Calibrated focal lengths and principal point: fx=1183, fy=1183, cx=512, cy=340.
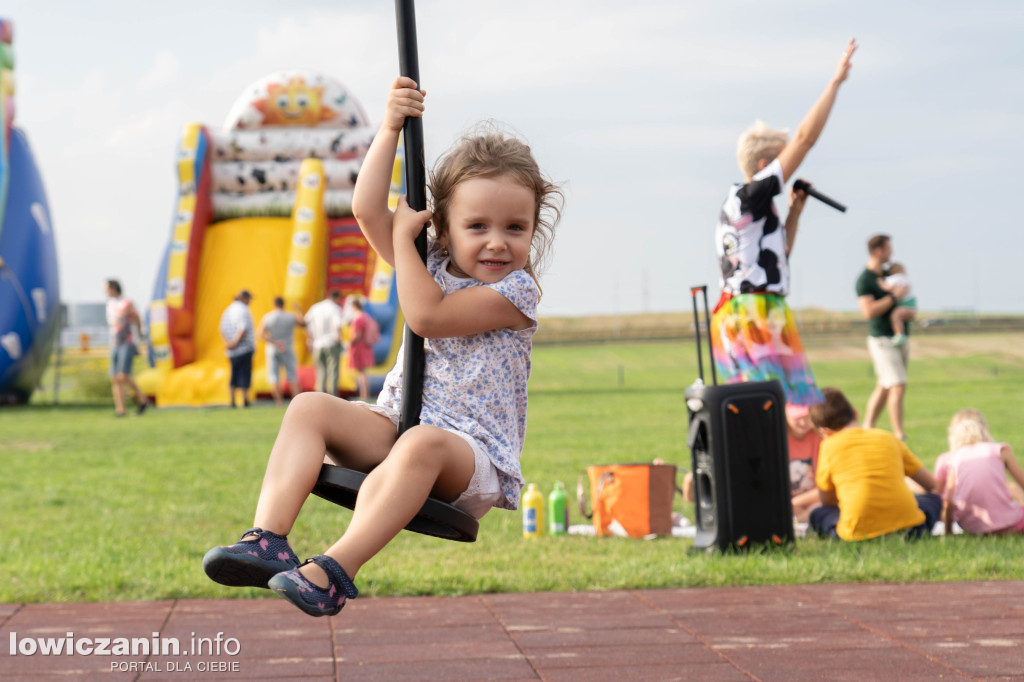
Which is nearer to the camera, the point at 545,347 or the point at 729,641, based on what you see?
the point at 729,641

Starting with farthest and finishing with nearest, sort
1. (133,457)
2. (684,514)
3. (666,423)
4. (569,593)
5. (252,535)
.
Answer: (666,423), (133,457), (684,514), (569,593), (252,535)

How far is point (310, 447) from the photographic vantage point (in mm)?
2439

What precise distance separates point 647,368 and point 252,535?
3030cm

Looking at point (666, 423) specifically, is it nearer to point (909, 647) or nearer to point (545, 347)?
point (909, 647)

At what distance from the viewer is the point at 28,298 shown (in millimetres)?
19422

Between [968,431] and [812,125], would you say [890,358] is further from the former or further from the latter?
[812,125]

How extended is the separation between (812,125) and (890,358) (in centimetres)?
551

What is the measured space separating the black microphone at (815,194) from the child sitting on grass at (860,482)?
121cm

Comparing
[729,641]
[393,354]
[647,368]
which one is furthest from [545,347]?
[729,641]

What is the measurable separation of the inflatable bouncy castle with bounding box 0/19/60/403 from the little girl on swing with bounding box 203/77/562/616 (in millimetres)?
18128

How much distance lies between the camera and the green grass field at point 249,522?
5.77 meters

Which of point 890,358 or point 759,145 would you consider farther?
point 890,358

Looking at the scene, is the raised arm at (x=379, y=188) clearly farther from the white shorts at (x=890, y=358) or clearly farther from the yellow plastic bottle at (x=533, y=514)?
the white shorts at (x=890, y=358)

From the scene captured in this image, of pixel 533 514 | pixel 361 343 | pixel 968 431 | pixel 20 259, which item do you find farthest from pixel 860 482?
pixel 20 259
